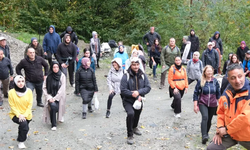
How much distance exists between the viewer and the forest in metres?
20.6

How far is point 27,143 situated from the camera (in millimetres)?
7051

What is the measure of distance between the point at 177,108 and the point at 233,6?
53.6ft

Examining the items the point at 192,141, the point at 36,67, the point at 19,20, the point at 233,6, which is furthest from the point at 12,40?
the point at 233,6

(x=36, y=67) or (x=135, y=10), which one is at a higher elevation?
(x=135, y=10)

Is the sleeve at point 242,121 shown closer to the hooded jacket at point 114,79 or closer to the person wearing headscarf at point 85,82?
the hooded jacket at point 114,79

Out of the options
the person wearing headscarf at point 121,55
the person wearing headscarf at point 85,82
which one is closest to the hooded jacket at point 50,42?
the person wearing headscarf at point 121,55

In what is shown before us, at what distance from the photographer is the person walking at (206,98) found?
23.2 ft

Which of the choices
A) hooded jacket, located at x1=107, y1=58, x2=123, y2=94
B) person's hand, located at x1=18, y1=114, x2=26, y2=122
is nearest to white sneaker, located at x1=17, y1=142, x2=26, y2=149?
person's hand, located at x1=18, y1=114, x2=26, y2=122

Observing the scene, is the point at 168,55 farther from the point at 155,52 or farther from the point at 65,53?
the point at 65,53

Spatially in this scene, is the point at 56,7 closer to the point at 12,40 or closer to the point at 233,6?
the point at 12,40

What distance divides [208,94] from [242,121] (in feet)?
9.60


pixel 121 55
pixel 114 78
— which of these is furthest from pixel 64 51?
pixel 114 78

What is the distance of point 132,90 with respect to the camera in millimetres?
7039

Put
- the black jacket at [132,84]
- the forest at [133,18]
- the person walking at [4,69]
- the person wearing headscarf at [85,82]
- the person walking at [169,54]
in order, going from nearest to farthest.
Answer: the black jacket at [132,84]
the person wearing headscarf at [85,82]
the person walking at [4,69]
the person walking at [169,54]
the forest at [133,18]
